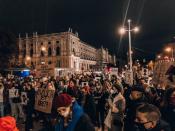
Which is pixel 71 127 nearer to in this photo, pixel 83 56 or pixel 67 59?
pixel 67 59

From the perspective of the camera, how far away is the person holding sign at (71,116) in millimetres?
3992

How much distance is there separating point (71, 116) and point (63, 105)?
0.17 meters

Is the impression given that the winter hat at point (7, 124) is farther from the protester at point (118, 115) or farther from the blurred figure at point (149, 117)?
the protester at point (118, 115)

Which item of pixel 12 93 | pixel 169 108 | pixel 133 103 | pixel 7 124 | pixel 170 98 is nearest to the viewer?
pixel 7 124

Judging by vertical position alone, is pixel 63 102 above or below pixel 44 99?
above

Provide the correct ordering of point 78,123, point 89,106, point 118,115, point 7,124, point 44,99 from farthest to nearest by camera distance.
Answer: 1. point 89,106
2. point 44,99
3. point 118,115
4. point 78,123
5. point 7,124

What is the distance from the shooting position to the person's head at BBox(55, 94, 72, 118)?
4.05 metres

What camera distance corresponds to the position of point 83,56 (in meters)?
135

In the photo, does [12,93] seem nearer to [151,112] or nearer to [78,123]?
[78,123]

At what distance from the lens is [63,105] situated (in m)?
4.05

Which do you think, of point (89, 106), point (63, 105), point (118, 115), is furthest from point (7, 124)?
point (89, 106)

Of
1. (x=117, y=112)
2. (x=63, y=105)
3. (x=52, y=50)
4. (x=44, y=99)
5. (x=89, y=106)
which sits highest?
(x=52, y=50)

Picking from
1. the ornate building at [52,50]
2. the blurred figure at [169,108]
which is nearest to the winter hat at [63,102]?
the blurred figure at [169,108]

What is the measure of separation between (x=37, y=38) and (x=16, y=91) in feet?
339
